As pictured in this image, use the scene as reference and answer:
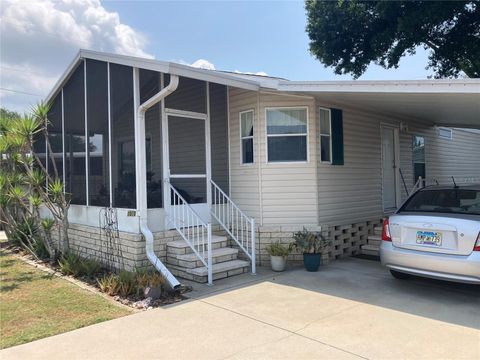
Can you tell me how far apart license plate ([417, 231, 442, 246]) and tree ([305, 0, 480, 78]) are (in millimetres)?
9151

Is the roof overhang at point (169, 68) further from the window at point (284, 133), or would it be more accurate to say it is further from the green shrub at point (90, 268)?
the green shrub at point (90, 268)

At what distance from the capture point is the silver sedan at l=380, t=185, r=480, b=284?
4.78m

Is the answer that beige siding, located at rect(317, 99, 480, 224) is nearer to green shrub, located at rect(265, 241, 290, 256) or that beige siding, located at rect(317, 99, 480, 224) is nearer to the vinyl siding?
the vinyl siding

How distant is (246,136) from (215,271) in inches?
110

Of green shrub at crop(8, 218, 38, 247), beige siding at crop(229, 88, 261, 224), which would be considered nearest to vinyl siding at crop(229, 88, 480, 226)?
beige siding at crop(229, 88, 261, 224)

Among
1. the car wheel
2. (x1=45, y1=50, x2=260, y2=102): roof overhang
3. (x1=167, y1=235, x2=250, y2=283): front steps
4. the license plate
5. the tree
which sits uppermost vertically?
the tree

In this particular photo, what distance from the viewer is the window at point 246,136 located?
7.63 meters

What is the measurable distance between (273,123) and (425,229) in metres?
3.39

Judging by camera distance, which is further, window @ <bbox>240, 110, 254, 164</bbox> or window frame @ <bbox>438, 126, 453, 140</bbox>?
window frame @ <bbox>438, 126, 453, 140</bbox>

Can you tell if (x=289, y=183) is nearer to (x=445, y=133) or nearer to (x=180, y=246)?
(x=180, y=246)

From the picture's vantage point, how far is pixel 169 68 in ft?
18.4

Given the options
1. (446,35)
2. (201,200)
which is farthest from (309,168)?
(446,35)

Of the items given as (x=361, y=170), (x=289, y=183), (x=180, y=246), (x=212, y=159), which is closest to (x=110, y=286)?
(x=180, y=246)

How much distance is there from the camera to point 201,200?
7.45m
